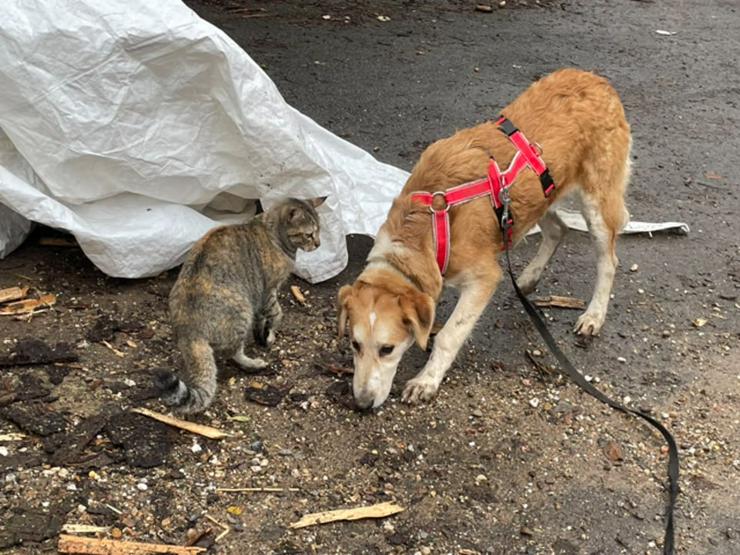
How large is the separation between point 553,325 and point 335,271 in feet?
4.88

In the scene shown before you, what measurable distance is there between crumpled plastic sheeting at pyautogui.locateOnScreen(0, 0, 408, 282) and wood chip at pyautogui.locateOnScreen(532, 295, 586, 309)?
1462 mm

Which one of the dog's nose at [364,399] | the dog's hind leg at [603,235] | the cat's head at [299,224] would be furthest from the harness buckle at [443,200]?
the dog's hind leg at [603,235]

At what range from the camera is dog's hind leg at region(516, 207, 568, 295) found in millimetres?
5453

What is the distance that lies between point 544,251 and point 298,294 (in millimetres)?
1751

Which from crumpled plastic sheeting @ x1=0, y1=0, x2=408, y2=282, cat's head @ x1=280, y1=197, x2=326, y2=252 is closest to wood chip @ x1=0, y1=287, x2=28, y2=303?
crumpled plastic sheeting @ x1=0, y1=0, x2=408, y2=282

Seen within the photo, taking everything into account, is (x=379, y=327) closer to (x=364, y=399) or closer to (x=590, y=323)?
(x=364, y=399)

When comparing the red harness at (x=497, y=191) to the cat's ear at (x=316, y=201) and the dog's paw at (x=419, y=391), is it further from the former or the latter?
the cat's ear at (x=316, y=201)

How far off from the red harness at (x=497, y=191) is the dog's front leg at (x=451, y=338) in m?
0.24

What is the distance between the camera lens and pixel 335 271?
5.26m

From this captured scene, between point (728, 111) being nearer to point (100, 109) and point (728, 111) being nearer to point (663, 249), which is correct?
point (663, 249)

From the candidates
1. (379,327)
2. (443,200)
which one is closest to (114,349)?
(379,327)

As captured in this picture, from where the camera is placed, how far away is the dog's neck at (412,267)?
4.16 meters

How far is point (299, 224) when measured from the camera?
4520 mm

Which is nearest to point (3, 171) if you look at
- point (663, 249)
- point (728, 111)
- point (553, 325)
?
point (553, 325)
